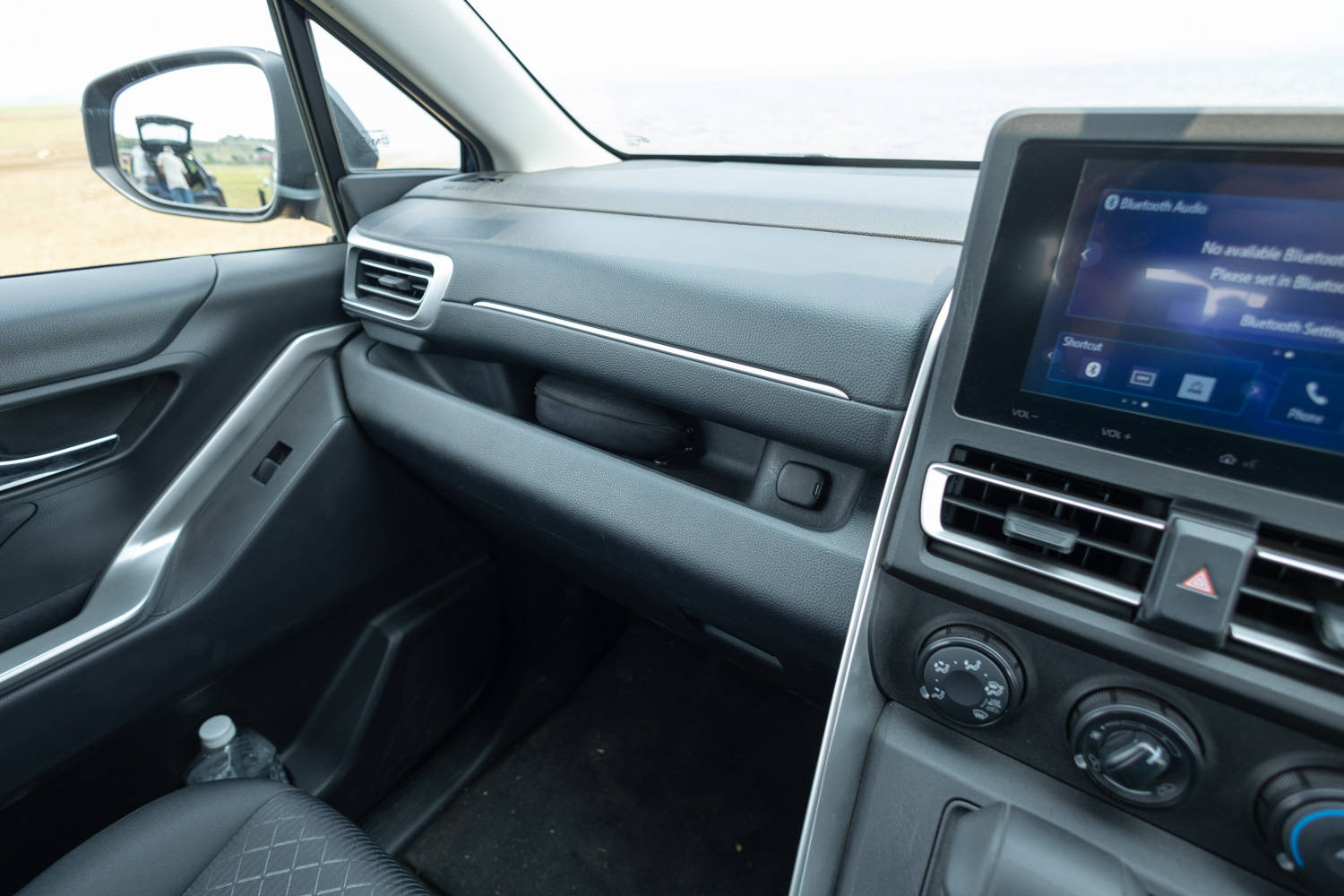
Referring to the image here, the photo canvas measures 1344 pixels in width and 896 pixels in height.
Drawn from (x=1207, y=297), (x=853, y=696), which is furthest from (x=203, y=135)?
(x=1207, y=297)

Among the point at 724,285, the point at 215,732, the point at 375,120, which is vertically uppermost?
the point at 375,120

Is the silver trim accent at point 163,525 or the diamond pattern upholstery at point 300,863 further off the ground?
the silver trim accent at point 163,525

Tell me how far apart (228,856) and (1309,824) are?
3.69ft

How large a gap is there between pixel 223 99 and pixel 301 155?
0.17m

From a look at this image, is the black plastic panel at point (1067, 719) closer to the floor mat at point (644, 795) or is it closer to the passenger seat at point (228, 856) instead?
the passenger seat at point (228, 856)

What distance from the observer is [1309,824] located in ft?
1.82

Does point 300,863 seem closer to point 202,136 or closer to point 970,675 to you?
point 970,675

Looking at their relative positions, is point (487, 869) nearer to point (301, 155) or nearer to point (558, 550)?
point (558, 550)

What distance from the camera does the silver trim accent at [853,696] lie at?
730mm

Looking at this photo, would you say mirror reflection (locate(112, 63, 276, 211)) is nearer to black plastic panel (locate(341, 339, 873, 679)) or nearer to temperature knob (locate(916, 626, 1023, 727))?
black plastic panel (locate(341, 339, 873, 679))

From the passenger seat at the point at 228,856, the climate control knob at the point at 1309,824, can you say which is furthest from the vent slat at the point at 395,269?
the climate control knob at the point at 1309,824

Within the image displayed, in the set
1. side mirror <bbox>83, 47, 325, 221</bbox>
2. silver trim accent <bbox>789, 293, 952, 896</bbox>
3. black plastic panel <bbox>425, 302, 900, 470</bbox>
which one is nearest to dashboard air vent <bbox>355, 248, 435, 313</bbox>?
black plastic panel <bbox>425, 302, 900, 470</bbox>

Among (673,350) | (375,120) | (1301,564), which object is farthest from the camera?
(375,120)

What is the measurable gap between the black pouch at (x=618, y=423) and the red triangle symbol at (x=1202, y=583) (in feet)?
2.47
